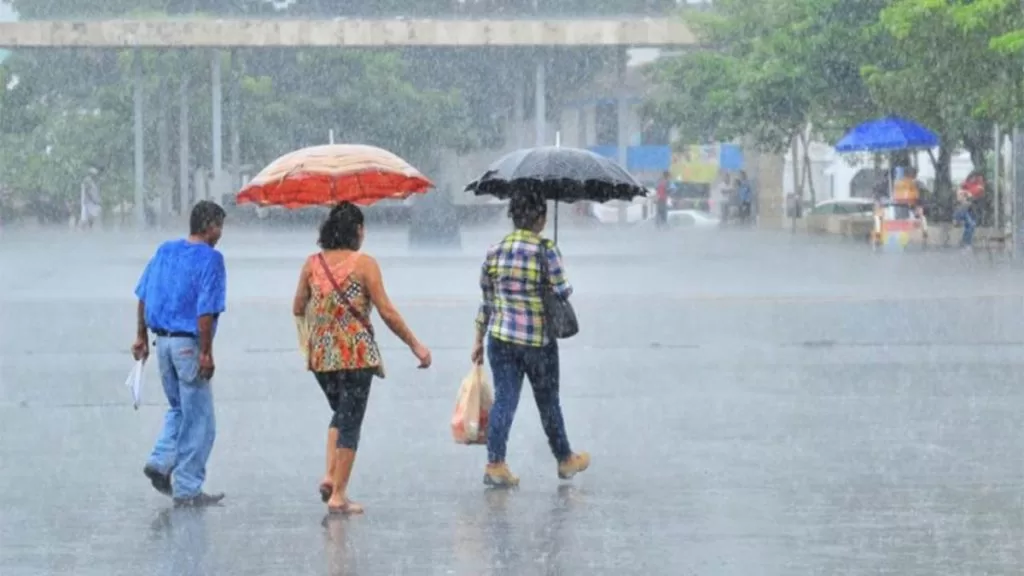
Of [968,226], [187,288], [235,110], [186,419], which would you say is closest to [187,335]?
[187,288]

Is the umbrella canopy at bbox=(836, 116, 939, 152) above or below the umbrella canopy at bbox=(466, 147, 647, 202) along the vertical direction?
above

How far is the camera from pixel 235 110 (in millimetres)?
63031

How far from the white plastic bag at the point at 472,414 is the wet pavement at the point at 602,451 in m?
0.27

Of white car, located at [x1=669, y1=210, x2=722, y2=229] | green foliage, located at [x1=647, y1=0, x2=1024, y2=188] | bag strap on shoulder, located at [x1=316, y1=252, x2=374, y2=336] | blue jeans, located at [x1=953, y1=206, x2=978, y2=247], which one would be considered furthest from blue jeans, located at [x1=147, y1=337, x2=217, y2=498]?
white car, located at [x1=669, y1=210, x2=722, y2=229]

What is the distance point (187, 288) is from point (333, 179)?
1.05 meters

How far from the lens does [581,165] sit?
10.5 m

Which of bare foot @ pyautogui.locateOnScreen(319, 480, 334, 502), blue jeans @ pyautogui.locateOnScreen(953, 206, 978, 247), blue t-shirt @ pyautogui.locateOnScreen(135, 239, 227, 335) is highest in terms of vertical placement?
blue t-shirt @ pyautogui.locateOnScreen(135, 239, 227, 335)

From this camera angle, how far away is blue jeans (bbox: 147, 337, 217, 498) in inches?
377

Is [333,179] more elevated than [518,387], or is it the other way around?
[333,179]

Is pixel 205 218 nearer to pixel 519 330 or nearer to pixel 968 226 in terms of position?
pixel 519 330

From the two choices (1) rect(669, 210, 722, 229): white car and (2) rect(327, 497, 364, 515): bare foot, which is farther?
(1) rect(669, 210, 722, 229): white car

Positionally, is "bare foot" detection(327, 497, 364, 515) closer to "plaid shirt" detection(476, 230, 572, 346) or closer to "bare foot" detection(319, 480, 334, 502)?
"bare foot" detection(319, 480, 334, 502)

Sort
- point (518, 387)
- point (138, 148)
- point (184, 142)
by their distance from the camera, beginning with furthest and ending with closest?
point (184, 142) < point (138, 148) < point (518, 387)

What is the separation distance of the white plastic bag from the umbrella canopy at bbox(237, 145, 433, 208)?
3.21ft
